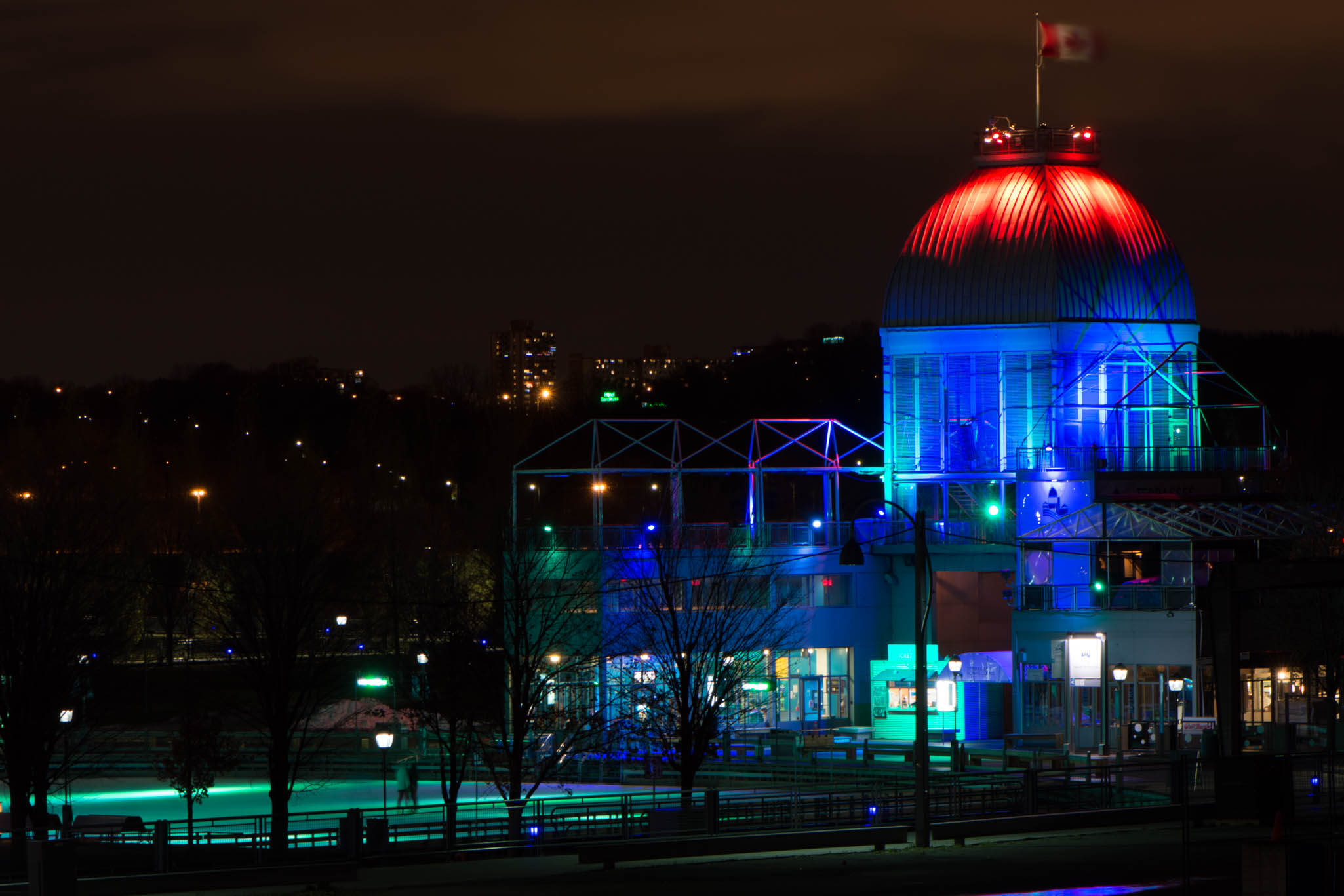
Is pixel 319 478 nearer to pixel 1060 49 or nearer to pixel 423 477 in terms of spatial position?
pixel 423 477

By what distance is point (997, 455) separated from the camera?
73.9 metres

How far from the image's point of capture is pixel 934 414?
246ft

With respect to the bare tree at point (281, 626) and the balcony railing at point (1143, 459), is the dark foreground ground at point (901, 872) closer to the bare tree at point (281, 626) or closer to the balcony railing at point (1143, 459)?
the bare tree at point (281, 626)

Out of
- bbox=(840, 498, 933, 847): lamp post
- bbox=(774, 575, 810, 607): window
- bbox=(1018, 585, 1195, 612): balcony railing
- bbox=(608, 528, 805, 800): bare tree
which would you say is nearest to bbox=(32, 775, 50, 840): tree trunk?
bbox=(608, 528, 805, 800): bare tree

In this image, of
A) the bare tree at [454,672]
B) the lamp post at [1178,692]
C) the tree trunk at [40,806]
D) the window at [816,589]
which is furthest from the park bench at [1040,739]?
the tree trunk at [40,806]

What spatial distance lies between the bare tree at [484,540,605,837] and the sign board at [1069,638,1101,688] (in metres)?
15.1

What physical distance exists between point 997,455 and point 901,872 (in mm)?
40166

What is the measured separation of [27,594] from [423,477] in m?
79.6

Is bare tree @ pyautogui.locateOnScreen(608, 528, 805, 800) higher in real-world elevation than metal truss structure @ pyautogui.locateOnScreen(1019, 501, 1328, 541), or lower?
lower

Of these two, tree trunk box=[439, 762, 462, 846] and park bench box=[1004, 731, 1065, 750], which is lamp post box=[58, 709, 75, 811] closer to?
tree trunk box=[439, 762, 462, 846]

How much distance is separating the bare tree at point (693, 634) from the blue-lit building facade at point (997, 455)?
748 mm

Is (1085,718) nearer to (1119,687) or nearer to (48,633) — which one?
(1119,687)

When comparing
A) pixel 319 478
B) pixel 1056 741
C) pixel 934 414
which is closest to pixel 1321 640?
pixel 1056 741

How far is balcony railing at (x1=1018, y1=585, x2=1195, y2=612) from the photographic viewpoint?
63.2 meters
